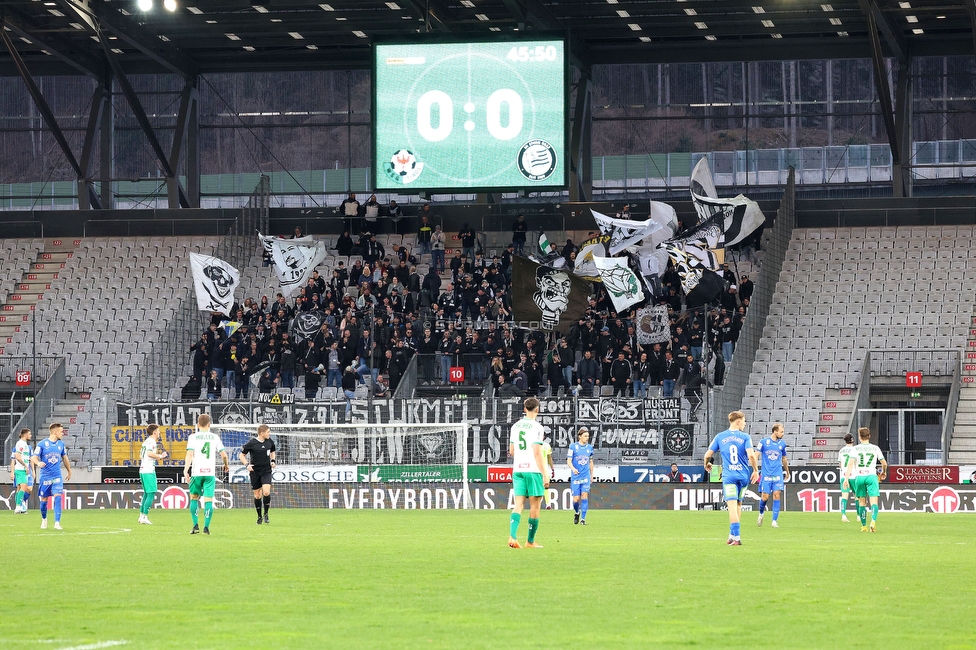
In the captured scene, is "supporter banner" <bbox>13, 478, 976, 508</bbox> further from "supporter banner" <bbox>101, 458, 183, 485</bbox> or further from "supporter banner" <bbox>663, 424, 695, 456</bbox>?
"supporter banner" <bbox>663, 424, 695, 456</bbox>

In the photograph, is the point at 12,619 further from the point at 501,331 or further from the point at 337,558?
the point at 501,331

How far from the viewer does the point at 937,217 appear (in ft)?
154

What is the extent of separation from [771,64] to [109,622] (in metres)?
44.1

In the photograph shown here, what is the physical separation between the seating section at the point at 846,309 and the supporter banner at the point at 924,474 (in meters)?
3.25

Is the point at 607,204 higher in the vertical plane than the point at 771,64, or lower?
lower

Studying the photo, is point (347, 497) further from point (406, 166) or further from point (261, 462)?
point (406, 166)

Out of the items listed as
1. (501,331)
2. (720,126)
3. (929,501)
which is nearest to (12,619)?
(929,501)

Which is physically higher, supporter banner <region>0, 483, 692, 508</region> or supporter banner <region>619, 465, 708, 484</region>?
supporter banner <region>619, 465, 708, 484</region>

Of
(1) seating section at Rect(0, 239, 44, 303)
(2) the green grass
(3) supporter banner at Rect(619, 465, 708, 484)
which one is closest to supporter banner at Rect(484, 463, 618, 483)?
(3) supporter banner at Rect(619, 465, 708, 484)

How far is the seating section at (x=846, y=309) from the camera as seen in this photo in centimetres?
4012

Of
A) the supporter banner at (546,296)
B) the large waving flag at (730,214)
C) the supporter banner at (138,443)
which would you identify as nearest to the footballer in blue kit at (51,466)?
the supporter banner at (138,443)

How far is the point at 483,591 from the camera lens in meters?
12.7

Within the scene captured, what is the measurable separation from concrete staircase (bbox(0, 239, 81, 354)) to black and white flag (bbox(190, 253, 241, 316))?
712 centimetres

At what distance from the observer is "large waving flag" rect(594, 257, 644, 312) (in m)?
39.5
